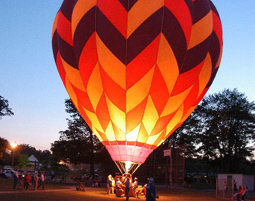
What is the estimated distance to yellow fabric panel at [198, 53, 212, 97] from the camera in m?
14.9

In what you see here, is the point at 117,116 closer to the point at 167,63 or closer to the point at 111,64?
the point at 111,64

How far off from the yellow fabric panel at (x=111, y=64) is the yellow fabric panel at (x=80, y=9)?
1.28m

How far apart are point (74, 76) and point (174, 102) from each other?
4.65 meters

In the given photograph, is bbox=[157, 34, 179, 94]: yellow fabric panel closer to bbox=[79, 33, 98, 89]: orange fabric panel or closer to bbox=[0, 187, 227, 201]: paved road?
bbox=[79, 33, 98, 89]: orange fabric panel

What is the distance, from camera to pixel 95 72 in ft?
45.8

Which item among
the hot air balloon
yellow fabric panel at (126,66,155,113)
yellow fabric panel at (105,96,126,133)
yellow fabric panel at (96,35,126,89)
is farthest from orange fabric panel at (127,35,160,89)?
yellow fabric panel at (105,96,126,133)

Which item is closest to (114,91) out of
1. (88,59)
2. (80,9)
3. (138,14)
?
(88,59)

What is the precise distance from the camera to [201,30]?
46.8 ft

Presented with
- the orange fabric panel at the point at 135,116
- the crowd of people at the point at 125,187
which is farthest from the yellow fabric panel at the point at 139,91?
the crowd of people at the point at 125,187

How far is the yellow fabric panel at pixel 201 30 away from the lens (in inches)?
550

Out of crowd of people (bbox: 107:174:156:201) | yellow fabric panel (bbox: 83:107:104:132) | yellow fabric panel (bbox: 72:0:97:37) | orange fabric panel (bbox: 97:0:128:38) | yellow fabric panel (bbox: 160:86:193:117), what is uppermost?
yellow fabric panel (bbox: 72:0:97:37)

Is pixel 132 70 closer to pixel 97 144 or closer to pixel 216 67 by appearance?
pixel 216 67

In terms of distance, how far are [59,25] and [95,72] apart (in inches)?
132

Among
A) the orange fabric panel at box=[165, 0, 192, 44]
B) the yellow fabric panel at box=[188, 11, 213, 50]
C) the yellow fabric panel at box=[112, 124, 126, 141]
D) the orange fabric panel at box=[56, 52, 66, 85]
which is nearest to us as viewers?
the orange fabric panel at box=[165, 0, 192, 44]
